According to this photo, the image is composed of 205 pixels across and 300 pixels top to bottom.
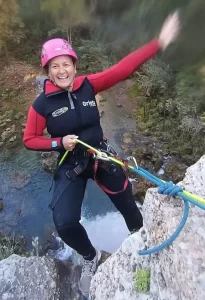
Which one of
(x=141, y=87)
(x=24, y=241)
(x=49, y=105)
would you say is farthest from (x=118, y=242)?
(x=141, y=87)

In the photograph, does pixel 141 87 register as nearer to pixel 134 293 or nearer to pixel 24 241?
pixel 24 241

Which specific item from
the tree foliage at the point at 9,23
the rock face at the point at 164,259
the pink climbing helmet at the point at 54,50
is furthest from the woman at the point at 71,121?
the tree foliage at the point at 9,23

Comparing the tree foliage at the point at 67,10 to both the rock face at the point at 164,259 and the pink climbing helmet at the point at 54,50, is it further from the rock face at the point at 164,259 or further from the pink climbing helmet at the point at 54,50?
the rock face at the point at 164,259

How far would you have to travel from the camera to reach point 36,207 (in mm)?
6203

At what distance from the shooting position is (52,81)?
2818 mm

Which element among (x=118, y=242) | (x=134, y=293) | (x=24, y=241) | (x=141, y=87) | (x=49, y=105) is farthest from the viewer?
(x=141, y=87)

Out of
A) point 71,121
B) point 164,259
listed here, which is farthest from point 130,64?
point 164,259

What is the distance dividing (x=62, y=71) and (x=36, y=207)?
3.92 m

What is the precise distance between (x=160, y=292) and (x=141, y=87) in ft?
23.2

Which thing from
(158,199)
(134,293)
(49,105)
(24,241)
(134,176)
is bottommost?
(24,241)

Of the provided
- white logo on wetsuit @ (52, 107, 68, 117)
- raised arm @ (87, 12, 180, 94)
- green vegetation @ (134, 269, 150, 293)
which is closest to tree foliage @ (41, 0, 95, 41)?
raised arm @ (87, 12, 180, 94)

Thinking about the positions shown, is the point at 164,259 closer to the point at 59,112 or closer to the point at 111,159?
the point at 111,159

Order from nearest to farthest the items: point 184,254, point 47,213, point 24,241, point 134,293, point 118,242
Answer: point 184,254 < point 134,293 < point 118,242 < point 24,241 < point 47,213

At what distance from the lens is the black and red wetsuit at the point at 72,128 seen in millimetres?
2754
